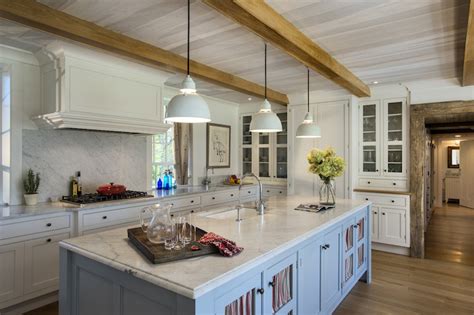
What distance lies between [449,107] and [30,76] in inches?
207

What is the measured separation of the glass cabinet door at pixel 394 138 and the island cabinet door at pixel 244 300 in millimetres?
3801

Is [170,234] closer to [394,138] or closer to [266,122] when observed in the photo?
[266,122]

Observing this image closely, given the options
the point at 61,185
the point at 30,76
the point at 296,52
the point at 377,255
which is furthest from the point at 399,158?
the point at 30,76

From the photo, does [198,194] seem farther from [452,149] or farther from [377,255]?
[452,149]

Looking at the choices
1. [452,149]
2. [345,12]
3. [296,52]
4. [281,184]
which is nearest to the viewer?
[345,12]

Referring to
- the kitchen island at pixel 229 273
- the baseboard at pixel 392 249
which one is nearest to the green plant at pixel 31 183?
the kitchen island at pixel 229 273

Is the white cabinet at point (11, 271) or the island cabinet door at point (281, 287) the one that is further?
the white cabinet at point (11, 271)

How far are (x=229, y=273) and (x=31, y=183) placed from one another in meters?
2.68

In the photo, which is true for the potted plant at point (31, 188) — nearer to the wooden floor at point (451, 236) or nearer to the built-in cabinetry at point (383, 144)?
the built-in cabinetry at point (383, 144)

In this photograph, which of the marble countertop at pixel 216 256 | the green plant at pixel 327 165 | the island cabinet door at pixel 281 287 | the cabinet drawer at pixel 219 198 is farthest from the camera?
the cabinet drawer at pixel 219 198

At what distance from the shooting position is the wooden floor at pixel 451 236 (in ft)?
14.7

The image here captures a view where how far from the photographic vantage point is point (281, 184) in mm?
5715

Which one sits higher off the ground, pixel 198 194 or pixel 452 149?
pixel 452 149

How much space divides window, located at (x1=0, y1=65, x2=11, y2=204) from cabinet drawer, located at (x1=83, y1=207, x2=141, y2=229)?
0.83m
